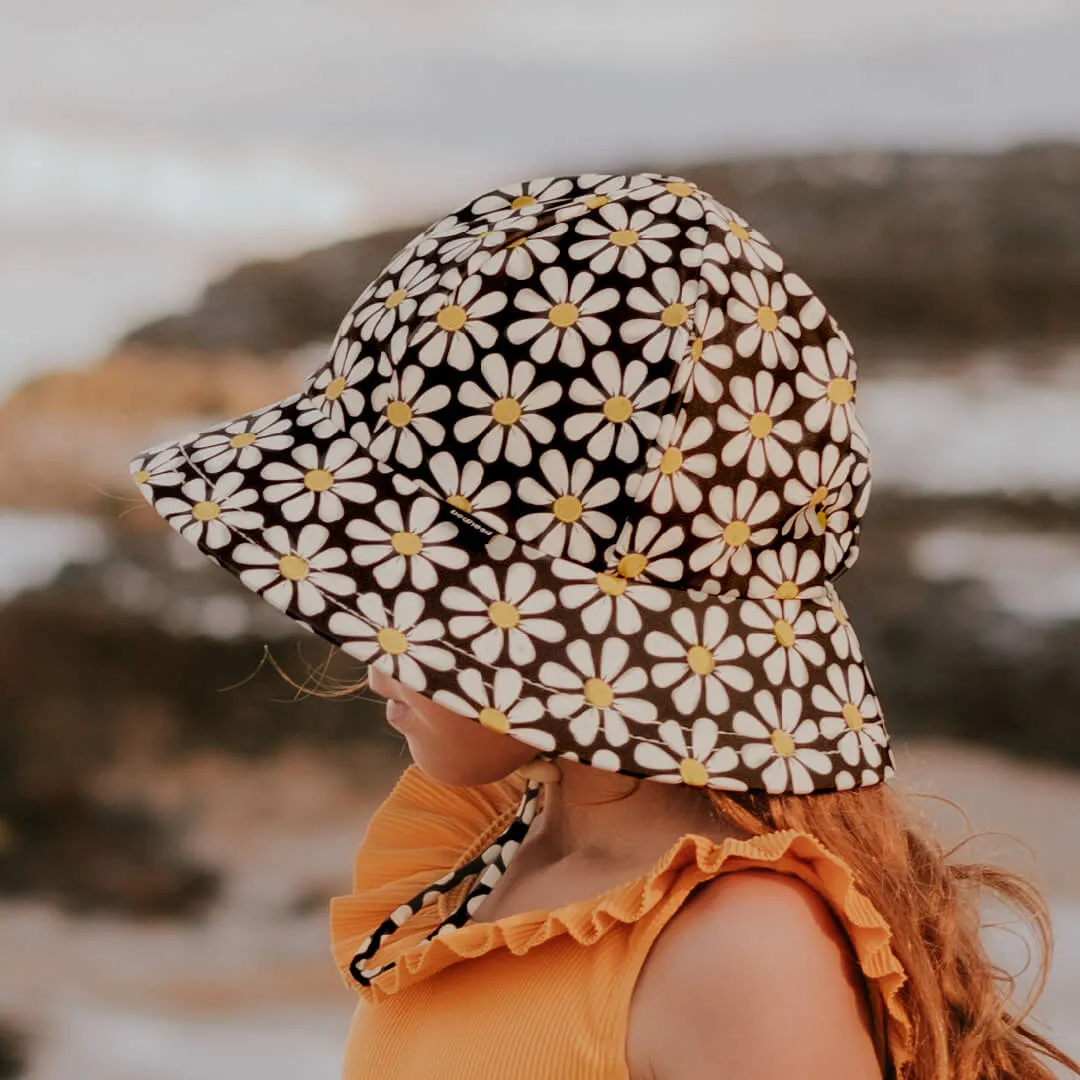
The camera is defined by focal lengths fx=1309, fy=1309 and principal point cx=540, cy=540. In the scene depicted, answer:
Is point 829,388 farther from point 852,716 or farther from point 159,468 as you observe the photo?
point 159,468

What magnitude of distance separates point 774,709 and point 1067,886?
1291 mm

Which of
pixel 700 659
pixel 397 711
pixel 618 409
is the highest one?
pixel 618 409

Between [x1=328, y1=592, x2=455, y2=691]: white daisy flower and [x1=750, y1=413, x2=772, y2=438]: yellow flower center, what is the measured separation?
6.9 inches

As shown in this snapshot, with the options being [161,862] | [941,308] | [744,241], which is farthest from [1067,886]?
[744,241]

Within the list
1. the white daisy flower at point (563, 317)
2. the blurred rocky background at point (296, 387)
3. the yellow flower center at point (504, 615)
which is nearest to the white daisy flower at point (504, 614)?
the yellow flower center at point (504, 615)

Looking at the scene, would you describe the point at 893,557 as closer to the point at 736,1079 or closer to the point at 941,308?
the point at 941,308

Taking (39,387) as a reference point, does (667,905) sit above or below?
above

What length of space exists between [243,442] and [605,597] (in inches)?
8.8

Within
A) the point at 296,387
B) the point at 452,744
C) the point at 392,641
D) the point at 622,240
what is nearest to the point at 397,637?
the point at 392,641

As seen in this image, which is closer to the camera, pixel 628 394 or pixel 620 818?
pixel 628 394

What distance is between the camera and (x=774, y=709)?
620mm

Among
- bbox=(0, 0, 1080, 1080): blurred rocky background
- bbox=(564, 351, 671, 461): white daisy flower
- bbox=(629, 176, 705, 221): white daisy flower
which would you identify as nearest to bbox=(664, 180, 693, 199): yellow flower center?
bbox=(629, 176, 705, 221): white daisy flower

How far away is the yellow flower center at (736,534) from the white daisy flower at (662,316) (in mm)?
85

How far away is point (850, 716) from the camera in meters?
0.65
